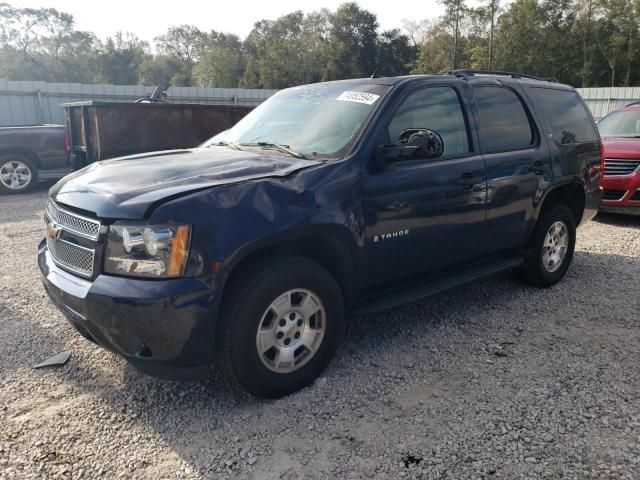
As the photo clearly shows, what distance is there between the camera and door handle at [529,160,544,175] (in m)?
4.64

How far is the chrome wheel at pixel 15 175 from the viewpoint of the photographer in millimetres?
10906

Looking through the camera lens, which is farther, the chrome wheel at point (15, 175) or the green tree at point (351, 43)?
the green tree at point (351, 43)

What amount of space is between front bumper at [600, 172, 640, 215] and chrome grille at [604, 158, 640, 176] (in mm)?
97

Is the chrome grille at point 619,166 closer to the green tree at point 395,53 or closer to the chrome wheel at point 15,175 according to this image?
the chrome wheel at point 15,175

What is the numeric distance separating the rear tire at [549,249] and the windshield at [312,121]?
2.24 metres

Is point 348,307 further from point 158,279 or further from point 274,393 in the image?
point 158,279

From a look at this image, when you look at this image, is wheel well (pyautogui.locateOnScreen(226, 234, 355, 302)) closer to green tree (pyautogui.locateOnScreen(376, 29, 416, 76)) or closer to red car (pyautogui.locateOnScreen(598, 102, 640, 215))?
red car (pyautogui.locateOnScreen(598, 102, 640, 215))

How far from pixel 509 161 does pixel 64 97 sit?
15.3m

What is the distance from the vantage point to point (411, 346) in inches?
154

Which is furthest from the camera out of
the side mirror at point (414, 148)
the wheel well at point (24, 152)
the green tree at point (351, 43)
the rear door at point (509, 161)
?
the green tree at point (351, 43)

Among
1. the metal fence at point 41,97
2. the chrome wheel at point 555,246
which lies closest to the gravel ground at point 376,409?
the chrome wheel at point 555,246

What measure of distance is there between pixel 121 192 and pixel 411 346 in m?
2.28

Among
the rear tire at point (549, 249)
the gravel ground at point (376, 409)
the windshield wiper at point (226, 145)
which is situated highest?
the windshield wiper at point (226, 145)

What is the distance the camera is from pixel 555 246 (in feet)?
17.1
